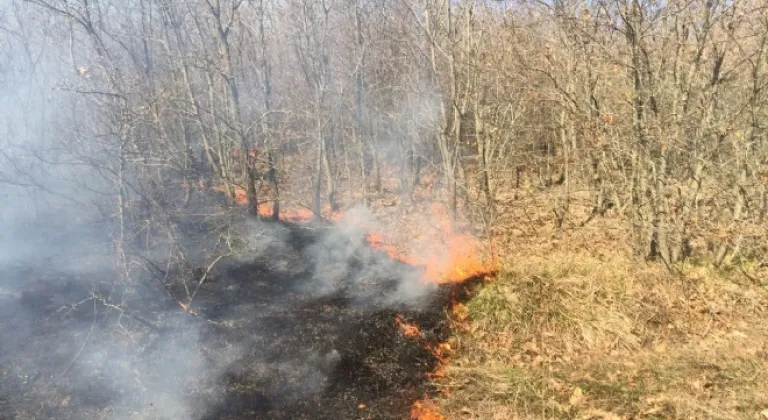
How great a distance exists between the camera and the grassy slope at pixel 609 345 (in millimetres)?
5457

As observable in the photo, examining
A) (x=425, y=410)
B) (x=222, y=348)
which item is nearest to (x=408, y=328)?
(x=425, y=410)

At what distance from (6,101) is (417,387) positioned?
1361 centimetres

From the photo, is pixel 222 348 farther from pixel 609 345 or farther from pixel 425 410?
pixel 609 345

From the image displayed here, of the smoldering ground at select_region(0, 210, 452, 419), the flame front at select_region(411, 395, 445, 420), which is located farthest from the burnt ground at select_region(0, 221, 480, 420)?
the flame front at select_region(411, 395, 445, 420)

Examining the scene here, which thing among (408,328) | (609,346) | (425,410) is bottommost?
(425,410)

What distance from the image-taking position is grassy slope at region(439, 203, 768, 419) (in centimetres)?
546

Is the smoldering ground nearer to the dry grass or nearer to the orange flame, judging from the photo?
the orange flame

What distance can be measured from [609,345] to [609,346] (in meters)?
0.02

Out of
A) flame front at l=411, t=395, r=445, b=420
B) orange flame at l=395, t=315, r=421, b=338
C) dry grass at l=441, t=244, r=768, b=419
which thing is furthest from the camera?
orange flame at l=395, t=315, r=421, b=338

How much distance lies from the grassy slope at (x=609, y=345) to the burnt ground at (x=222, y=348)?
0.94m

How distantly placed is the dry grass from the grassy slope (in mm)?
16

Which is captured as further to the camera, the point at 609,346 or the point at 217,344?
the point at 217,344

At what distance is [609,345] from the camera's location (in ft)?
22.2

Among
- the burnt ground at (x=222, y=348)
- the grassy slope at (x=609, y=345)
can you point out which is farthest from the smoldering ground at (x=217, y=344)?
the grassy slope at (x=609, y=345)
